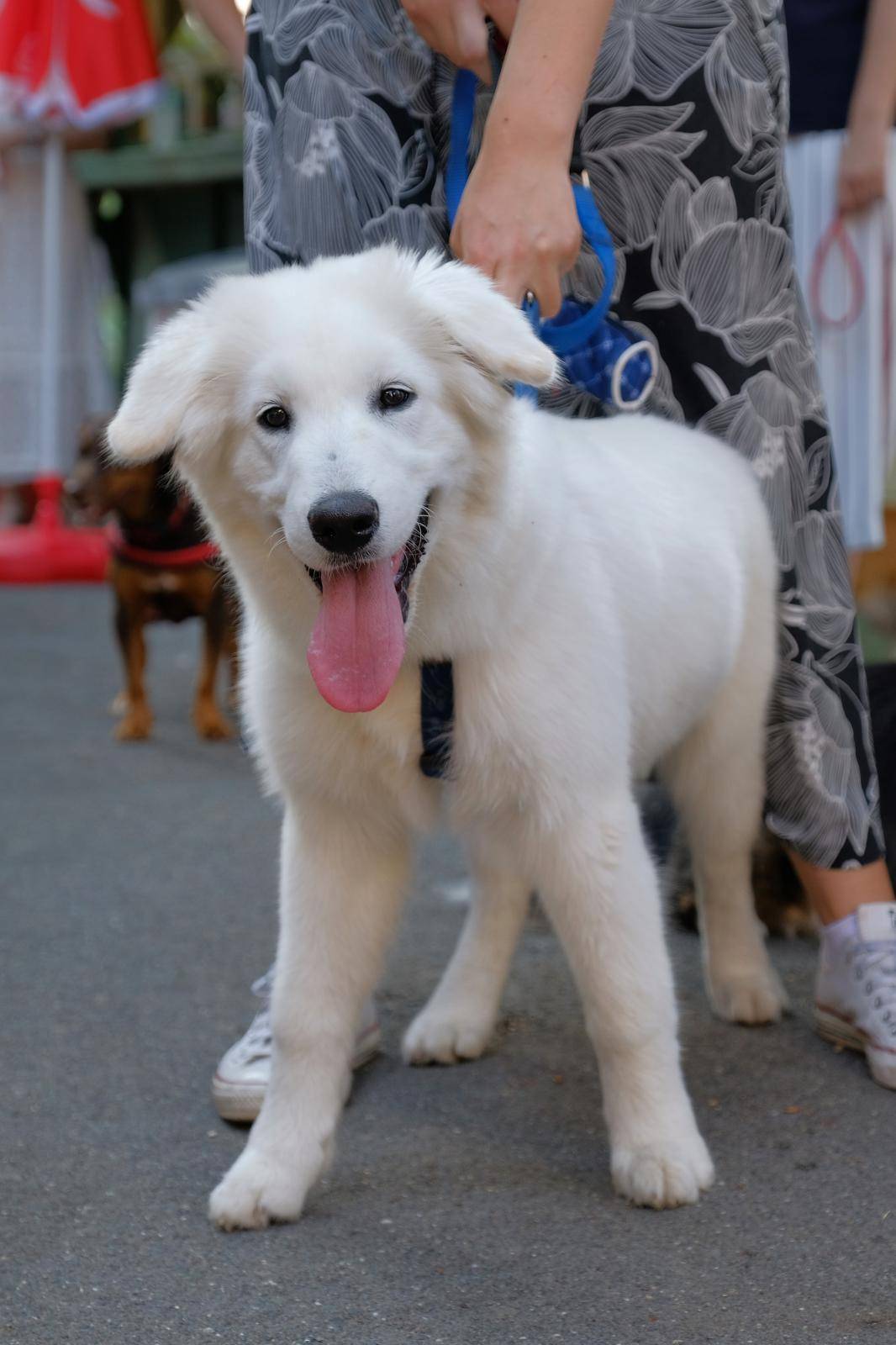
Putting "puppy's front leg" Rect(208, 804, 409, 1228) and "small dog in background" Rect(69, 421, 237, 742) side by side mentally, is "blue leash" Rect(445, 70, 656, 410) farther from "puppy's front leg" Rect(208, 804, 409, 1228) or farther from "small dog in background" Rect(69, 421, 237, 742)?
"small dog in background" Rect(69, 421, 237, 742)

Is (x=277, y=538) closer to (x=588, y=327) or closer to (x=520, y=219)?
(x=520, y=219)

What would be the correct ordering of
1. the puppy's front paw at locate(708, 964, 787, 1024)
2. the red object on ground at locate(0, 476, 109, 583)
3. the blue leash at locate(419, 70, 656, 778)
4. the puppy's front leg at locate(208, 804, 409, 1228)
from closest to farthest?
1. the blue leash at locate(419, 70, 656, 778)
2. the puppy's front leg at locate(208, 804, 409, 1228)
3. the puppy's front paw at locate(708, 964, 787, 1024)
4. the red object on ground at locate(0, 476, 109, 583)

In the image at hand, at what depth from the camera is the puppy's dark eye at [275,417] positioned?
6.49 feet

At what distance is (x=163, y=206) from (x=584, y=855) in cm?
1135

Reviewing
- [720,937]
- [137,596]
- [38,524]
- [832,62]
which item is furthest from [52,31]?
[720,937]

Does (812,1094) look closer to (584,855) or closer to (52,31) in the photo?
(584,855)

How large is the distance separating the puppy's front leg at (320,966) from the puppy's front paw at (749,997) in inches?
32.9

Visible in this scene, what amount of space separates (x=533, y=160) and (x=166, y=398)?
24.2 inches

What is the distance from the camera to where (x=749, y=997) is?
2824 millimetres

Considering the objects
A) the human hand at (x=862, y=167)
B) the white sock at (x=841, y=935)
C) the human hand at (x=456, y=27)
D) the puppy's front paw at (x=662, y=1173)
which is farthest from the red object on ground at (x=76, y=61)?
the puppy's front paw at (x=662, y=1173)

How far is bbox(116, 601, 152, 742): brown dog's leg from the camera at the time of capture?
5.64 metres

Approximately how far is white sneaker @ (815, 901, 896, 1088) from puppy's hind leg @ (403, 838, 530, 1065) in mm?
558

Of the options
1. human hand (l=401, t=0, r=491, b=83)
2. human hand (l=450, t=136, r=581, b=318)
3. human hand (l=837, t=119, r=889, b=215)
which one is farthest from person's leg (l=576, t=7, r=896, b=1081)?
human hand (l=837, t=119, r=889, b=215)

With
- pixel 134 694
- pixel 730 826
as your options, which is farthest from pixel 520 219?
pixel 134 694
